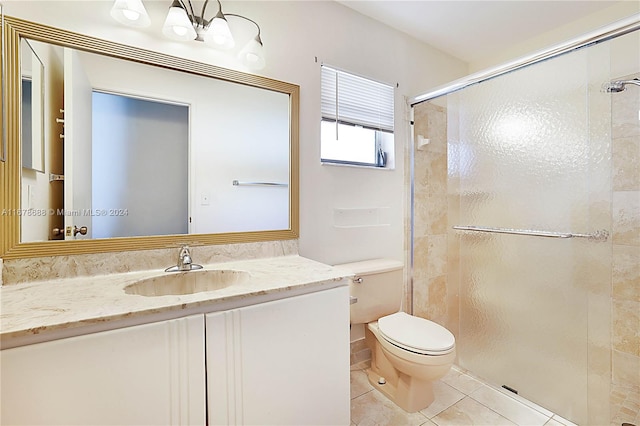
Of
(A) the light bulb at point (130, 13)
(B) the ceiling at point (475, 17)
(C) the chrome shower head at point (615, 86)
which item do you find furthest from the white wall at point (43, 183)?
(C) the chrome shower head at point (615, 86)

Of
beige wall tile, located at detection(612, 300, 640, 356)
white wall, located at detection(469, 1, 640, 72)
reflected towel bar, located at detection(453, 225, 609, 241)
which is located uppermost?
white wall, located at detection(469, 1, 640, 72)

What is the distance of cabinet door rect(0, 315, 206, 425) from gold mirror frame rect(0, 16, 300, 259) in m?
0.52

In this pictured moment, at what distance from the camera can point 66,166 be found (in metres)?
1.16

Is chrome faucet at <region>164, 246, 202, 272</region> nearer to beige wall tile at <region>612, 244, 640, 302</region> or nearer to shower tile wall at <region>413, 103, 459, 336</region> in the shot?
shower tile wall at <region>413, 103, 459, 336</region>

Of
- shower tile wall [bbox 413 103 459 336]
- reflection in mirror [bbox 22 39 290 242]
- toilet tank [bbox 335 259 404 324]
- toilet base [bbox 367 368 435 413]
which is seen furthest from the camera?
shower tile wall [bbox 413 103 459 336]

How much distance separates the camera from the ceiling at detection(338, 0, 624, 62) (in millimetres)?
1818

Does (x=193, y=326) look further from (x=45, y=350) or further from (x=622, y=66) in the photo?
(x=622, y=66)

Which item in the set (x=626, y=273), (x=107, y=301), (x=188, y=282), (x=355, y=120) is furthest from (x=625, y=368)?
(x=107, y=301)

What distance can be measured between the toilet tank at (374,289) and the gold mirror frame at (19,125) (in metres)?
0.66

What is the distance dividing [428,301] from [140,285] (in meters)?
1.88

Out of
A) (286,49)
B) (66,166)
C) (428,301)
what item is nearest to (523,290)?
(428,301)

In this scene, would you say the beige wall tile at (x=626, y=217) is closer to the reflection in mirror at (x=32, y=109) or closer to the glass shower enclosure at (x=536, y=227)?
the glass shower enclosure at (x=536, y=227)

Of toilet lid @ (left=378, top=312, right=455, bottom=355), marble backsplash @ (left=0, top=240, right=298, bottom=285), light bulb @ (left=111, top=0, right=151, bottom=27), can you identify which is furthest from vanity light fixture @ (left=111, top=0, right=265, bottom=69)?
toilet lid @ (left=378, top=312, right=455, bottom=355)

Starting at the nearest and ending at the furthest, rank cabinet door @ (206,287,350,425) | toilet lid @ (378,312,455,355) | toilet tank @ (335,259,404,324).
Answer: cabinet door @ (206,287,350,425)
toilet lid @ (378,312,455,355)
toilet tank @ (335,259,404,324)
